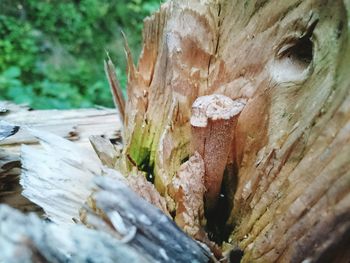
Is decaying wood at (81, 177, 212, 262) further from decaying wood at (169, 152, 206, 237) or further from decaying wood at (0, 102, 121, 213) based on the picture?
decaying wood at (0, 102, 121, 213)

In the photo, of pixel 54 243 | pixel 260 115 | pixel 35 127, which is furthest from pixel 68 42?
pixel 54 243

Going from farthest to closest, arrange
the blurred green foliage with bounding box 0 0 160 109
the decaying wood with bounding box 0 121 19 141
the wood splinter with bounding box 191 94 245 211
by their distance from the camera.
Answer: the blurred green foliage with bounding box 0 0 160 109 < the decaying wood with bounding box 0 121 19 141 < the wood splinter with bounding box 191 94 245 211

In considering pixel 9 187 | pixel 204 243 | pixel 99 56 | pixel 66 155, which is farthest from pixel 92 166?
pixel 99 56

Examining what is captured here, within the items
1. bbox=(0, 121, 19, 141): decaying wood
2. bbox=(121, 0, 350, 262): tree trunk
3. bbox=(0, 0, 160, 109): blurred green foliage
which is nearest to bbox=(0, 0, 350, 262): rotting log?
bbox=(121, 0, 350, 262): tree trunk

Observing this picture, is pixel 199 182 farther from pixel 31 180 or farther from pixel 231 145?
pixel 31 180

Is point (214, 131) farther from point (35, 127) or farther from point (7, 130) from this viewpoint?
point (35, 127)

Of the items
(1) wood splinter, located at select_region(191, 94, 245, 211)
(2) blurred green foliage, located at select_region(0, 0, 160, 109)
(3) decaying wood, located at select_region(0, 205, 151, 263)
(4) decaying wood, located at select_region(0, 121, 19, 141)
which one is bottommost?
(2) blurred green foliage, located at select_region(0, 0, 160, 109)

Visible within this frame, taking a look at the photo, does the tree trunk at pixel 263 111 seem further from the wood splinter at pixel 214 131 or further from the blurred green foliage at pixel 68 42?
the blurred green foliage at pixel 68 42
